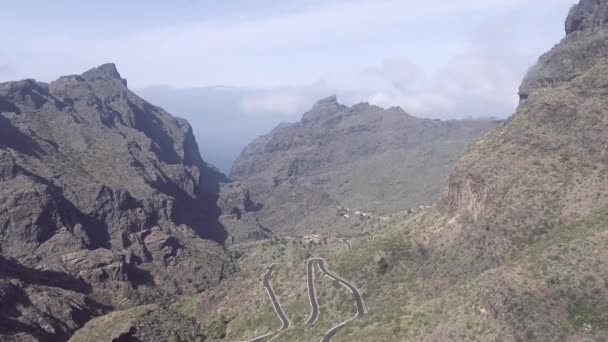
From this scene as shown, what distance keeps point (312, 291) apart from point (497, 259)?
33.8 meters

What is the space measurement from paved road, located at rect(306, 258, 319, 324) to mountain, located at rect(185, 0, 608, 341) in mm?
732

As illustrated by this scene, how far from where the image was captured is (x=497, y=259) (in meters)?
87.1

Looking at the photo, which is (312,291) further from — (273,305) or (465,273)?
(465,273)

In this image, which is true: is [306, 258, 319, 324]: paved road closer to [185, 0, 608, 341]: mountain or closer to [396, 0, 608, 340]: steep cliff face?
[185, 0, 608, 341]: mountain

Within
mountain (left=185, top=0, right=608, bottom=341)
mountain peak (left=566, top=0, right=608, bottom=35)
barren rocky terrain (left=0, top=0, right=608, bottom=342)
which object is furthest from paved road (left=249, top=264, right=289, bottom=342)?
mountain peak (left=566, top=0, right=608, bottom=35)

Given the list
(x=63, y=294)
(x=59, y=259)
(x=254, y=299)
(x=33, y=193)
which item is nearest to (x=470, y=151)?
(x=254, y=299)

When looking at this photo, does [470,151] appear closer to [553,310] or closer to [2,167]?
[553,310]

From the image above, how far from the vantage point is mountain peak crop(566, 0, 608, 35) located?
148500mm

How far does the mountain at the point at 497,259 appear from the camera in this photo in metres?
63.8

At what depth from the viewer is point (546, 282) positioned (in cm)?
6481

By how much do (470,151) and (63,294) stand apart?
300ft

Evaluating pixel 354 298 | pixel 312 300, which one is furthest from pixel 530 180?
pixel 312 300

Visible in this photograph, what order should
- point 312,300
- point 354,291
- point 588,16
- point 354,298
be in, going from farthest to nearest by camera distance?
point 588,16 < point 312,300 < point 354,291 < point 354,298

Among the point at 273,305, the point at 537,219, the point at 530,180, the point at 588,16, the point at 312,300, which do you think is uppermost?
the point at 588,16
